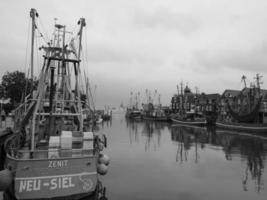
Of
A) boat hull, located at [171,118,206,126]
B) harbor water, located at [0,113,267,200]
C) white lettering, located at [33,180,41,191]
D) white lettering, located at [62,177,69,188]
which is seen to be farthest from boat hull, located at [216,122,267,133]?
white lettering, located at [33,180,41,191]

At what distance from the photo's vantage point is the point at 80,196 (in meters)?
8.68

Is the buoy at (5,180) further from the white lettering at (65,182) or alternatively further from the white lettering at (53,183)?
the white lettering at (65,182)

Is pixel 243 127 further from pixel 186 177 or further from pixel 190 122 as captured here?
pixel 186 177

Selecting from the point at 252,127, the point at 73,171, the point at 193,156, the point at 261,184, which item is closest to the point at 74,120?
the point at 193,156

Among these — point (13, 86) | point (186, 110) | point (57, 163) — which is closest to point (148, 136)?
point (13, 86)

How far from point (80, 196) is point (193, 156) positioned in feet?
43.7

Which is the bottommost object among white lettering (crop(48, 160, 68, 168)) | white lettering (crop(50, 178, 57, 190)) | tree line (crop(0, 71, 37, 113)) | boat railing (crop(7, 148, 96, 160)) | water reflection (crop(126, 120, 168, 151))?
water reflection (crop(126, 120, 168, 151))

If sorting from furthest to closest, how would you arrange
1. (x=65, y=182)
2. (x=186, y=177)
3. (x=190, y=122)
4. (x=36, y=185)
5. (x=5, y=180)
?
1. (x=190, y=122)
2. (x=186, y=177)
3. (x=65, y=182)
4. (x=36, y=185)
5. (x=5, y=180)

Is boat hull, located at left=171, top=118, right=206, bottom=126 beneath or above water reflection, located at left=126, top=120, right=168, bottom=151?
above

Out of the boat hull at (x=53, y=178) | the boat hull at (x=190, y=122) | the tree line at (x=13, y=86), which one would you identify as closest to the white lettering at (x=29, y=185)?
the boat hull at (x=53, y=178)

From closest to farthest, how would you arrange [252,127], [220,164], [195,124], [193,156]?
[220,164]
[193,156]
[252,127]
[195,124]

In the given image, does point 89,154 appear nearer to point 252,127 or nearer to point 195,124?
point 252,127

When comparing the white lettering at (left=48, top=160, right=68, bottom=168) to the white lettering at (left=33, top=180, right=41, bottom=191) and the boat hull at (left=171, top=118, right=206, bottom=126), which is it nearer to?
the white lettering at (left=33, top=180, right=41, bottom=191)

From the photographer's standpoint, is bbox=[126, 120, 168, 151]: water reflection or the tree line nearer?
bbox=[126, 120, 168, 151]: water reflection
